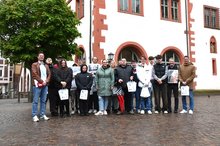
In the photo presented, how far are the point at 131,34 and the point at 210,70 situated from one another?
29.8 ft

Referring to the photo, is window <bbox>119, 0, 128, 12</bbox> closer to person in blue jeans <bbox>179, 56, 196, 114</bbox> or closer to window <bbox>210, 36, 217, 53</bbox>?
window <bbox>210, 36, 217, 53</bbox>

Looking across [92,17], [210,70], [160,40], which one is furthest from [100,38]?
[210,70]

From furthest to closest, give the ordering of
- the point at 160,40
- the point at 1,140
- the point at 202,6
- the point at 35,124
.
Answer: the point at 202,6
the point at 160,40
the point at 35,124
the point at 1,140

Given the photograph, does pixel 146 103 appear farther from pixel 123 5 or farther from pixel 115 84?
pixel 123 5

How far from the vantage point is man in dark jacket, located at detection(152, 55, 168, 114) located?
11117 mm

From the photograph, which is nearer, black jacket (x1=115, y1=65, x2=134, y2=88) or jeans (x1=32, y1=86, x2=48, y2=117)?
jeans (x1=32, y1=86, x2=48, y2=117)

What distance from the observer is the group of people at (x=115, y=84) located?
10.5 m

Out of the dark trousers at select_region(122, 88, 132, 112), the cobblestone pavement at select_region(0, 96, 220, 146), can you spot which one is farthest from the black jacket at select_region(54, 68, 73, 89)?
the dark trousers at select_region(122, 88, 132, 112)

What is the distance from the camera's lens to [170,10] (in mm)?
24984

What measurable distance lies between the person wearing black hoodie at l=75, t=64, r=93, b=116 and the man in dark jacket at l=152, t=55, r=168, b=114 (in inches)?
93.0

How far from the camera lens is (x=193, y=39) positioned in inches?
1023

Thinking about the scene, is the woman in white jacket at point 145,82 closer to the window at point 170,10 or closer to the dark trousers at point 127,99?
the dark trousers at point 127,99

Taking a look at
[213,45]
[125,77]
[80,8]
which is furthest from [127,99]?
[213,45]

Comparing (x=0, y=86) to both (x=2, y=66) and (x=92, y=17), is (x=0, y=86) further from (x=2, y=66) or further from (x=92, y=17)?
(x=92, y=17)
